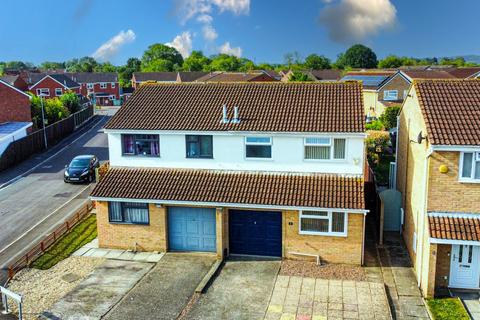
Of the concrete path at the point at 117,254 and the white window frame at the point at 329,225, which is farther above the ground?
the white window frame at the point at 329,225

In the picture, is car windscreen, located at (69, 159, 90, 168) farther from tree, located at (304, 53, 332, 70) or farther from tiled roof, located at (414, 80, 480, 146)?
tree, located at (304, 53, 332, 70)

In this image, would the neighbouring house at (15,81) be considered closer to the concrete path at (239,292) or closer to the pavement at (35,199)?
the pavement at (35,199)

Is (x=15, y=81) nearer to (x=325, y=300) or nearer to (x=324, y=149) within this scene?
(x=324, y=149)

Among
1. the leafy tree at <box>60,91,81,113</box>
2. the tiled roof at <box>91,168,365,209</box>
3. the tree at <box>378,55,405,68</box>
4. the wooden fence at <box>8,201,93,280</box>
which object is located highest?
the tree at <box>378,55,405,68</box>

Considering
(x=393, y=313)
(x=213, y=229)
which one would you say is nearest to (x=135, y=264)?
(x=213, y=229)

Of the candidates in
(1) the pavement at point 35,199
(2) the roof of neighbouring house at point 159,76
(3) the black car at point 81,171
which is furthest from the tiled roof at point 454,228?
(2) the roof of neighbouring house at point 159,76

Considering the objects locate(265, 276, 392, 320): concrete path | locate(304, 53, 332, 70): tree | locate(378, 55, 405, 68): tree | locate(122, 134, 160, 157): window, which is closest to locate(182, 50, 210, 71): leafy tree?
locate(304, 53, 332, 70): tree

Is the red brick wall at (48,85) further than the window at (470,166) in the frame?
Yes
